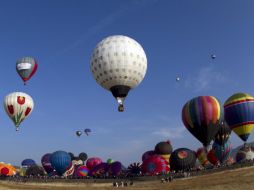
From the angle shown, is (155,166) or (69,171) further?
(69,171)

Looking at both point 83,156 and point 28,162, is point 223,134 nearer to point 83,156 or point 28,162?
point 83,156

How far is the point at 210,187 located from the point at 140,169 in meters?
29.8

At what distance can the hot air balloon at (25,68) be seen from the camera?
65125 millimetres

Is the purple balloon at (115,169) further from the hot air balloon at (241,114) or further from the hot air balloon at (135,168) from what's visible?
the hot air balloon at (241,114)

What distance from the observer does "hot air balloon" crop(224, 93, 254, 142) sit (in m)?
50.1

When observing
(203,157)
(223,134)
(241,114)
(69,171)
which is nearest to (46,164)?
(69,171)

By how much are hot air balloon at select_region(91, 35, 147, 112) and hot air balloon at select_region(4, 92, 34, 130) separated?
29.0 meters

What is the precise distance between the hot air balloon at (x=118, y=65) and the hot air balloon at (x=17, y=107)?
95.3 ft

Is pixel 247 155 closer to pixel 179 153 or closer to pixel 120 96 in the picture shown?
pixel 179 153

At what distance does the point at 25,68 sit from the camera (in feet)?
214

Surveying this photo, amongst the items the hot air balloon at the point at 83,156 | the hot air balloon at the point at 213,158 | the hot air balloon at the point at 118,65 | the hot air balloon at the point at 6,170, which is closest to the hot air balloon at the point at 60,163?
the hot air balloon at the point at 6,170

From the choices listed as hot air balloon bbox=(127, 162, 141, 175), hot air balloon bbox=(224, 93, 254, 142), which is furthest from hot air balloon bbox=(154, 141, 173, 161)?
hot air balloon bbox=(224, 93, 254, 142)

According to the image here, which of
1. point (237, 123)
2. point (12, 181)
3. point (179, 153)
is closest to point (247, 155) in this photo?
point (179, 153)

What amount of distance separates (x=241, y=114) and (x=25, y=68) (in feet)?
123
